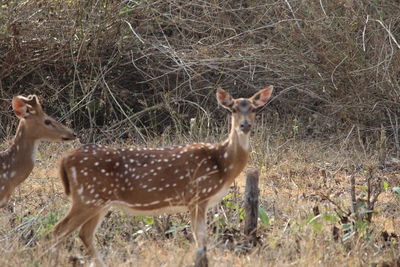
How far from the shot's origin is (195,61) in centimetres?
1236

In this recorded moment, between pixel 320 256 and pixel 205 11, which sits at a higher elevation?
pixel 205 11

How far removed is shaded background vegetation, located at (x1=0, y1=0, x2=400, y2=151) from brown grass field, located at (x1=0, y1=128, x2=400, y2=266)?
1.56 meters

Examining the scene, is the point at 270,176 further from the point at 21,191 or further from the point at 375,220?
the point at 21,191

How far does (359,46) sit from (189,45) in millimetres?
2397

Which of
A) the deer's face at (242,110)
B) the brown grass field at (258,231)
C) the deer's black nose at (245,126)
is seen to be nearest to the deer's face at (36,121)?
the brown grass field at (258,231)

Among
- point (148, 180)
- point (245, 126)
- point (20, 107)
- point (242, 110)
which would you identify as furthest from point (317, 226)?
point (20, 107)

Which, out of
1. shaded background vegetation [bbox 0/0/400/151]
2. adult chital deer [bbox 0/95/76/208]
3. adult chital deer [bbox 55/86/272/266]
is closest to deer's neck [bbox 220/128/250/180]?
adult chital deer [bbox 55/86/272/266]

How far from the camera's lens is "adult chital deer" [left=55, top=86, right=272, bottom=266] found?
7.17 m

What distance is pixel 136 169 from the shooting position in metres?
7.41

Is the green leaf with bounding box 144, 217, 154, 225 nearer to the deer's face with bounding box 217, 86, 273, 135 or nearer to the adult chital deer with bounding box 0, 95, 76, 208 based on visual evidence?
the adult chital deer with bounding box 0, 95, 76, 208

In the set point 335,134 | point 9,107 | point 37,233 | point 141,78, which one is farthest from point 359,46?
point 37,233

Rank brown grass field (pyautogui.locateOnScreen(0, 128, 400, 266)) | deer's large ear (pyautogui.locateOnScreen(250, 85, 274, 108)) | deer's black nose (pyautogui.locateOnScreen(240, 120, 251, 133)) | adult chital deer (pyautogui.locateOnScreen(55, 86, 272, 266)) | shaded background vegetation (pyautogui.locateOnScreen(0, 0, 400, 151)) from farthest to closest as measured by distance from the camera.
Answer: shaded background vegetation (pyautogui.locateOnScreen(0, 0, 400, 151)) → deer's large ear (pyautogui.locateOnScreen(250, 85, 274, 108)) → deer's black nose (pyautogui.locateOnScreen(240, 120, 251, 133)) → adult chital deer (pyautogui.locateOnScreen(55, 86, 272, 266)) → brown grass field (pyautogui.locateOnScreen(0, 128, 400, 266))

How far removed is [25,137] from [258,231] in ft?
7.62

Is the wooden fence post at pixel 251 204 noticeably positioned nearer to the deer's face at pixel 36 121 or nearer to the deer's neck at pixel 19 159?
the deer's face at pixel 36 121
